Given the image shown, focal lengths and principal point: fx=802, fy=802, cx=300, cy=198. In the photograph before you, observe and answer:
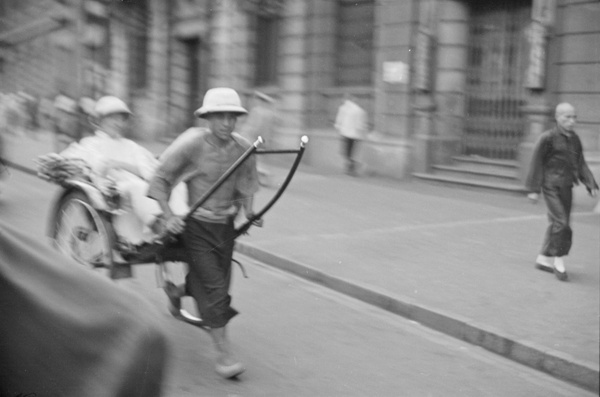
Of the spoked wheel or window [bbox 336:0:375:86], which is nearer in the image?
the spoked wheel

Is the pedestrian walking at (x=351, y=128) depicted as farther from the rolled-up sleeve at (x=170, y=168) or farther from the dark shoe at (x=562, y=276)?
the rolled-up sleeve at (x=170, y=168)

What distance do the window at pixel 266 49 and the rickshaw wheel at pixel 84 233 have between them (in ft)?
46.9

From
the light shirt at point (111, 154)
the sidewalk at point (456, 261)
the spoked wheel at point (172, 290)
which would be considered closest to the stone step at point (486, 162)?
the sidewalk at point (456, 261)

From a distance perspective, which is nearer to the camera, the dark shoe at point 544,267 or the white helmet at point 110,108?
the white helmet at point 110,108

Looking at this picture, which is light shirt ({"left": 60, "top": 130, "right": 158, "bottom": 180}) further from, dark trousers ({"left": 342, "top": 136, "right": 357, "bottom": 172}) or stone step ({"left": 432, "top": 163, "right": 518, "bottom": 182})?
dark trousers ({"left": 342, "top": 136, "right": 357, "bottom": 172})

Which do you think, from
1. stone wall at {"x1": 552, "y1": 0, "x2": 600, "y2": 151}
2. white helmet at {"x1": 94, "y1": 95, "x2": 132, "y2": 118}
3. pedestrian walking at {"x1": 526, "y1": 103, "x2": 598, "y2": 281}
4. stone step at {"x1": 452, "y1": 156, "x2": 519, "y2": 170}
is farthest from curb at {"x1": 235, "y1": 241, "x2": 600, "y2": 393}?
stone step at {"x1": 452, "y1": 156, "x2": 519, "y2": 170}

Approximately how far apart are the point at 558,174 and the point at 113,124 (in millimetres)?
4144

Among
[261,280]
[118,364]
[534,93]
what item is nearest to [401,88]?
[534,93]

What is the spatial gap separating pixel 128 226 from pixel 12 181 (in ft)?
32.9

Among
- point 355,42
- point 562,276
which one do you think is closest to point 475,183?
point 355,42

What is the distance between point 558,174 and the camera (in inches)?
300

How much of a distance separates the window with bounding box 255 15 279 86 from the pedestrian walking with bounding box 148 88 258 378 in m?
15.6

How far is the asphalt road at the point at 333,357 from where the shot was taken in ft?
15.3

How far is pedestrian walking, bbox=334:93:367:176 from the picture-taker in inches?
648
